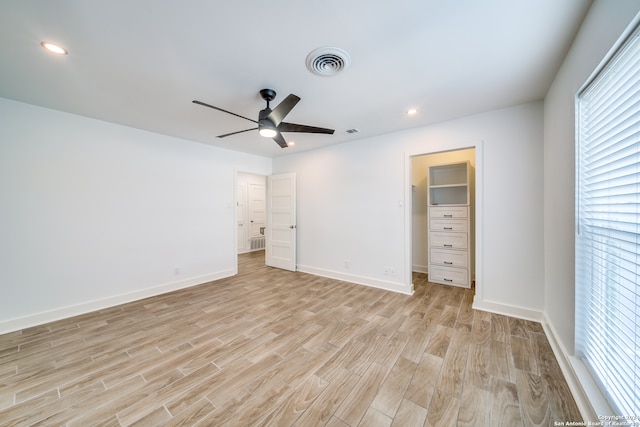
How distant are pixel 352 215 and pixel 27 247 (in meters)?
4.33

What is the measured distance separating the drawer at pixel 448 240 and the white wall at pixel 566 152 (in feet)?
4.27

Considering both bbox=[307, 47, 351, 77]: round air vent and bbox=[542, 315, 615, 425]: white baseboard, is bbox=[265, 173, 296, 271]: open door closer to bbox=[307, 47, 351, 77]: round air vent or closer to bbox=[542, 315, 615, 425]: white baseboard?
bbox=[307, 47, 351, 77]: round air vent

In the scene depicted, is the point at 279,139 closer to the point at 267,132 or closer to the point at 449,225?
the point at 267,132

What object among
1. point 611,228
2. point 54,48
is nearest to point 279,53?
point 54,48

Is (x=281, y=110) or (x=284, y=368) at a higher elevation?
(x=281, y=110)

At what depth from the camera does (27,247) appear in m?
2.66

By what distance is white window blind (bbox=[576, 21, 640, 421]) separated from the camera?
1.11 m

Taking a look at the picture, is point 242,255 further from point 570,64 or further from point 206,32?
point 570,64

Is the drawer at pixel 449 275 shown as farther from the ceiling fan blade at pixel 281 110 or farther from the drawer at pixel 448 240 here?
the ceiling fan blade at pixel 281 110

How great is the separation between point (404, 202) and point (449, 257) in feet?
4.42

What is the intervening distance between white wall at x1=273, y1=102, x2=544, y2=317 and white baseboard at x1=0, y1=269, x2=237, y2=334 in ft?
7.30

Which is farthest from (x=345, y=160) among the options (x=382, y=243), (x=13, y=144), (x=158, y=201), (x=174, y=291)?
(x=13, y=144)

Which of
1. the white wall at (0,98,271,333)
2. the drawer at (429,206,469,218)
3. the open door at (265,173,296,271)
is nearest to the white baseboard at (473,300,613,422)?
the drawer at (429,206,469,218)

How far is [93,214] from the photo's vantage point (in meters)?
3.10
